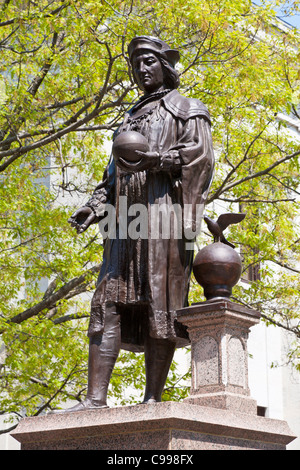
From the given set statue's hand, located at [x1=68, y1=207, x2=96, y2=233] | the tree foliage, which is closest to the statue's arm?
statue's hand, located at [x1=68, y1=207, x2=96, y2=233]

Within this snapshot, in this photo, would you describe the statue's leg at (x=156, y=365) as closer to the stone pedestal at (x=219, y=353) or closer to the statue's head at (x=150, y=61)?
the stone pedestal at (x=219, y=353)

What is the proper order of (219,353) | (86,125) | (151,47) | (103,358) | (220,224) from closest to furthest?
(219,353), (103,358), (220,224), (151,47), (86,125)

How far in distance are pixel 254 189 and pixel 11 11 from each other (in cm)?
538

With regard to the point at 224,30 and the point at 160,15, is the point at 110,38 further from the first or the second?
the point at 224,30

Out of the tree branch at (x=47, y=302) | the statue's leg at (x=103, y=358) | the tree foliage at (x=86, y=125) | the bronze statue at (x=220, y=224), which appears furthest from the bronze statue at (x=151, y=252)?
the tree branch at (x=47, y=302)

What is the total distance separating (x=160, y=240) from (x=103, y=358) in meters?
0.96

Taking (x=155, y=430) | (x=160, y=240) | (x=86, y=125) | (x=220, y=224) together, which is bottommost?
(x=155, y=430)

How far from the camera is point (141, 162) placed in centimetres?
619

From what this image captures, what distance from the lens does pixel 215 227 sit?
6.41 meters

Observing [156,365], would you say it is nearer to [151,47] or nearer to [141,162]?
[141,162]

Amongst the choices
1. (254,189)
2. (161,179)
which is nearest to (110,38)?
(254,189)

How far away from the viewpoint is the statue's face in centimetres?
679

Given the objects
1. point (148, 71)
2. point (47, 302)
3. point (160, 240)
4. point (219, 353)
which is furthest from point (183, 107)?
point (47, 302)

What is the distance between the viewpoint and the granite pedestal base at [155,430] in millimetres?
5215
